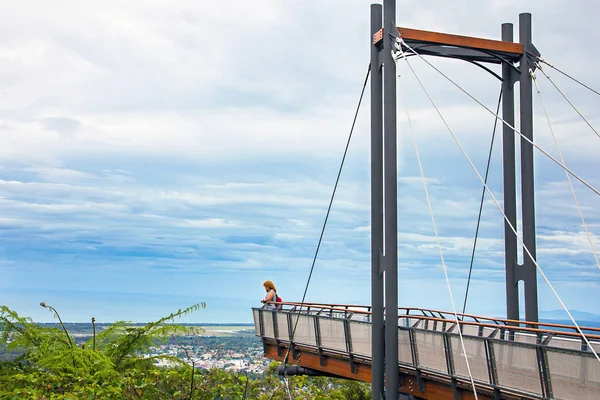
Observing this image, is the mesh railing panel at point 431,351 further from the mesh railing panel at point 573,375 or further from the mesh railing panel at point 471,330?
the mesh railing panel at point 573,375

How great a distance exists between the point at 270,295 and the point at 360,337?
5.42 meters

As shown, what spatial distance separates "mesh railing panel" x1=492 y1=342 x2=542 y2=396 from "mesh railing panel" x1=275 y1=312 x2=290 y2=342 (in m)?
8.09

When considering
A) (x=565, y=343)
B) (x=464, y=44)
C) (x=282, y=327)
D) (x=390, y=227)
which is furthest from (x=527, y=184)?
(x=282, y=327)

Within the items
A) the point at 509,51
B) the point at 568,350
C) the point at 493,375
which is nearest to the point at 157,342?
the point at 493,375

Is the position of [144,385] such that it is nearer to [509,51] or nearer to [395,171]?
[395,171]

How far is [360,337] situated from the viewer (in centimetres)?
1662

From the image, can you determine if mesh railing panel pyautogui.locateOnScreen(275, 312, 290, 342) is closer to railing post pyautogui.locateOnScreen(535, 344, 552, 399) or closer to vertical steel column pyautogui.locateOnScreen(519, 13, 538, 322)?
vertical steel column pyautogui.locateOnScreen(519, 13, 538, 322)

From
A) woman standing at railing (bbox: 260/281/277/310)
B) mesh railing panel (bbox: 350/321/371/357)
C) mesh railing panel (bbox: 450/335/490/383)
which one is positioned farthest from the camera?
woman standing at railing (bbox: 260/281/277/310)

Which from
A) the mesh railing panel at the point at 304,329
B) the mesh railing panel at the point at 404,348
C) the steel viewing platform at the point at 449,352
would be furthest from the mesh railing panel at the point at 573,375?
the mesh railing panel at the point at 304,329

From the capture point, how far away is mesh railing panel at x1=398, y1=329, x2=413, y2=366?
586 inches

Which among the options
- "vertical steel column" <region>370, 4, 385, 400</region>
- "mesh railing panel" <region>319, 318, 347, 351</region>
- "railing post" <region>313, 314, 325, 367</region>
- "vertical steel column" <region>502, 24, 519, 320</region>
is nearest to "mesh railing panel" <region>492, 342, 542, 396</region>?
"vertical steel column" <region>370, 4, 385, 400</region>

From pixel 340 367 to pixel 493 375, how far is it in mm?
5780

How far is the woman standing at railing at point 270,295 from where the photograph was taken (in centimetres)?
2132

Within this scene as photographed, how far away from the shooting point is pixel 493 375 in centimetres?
1241
